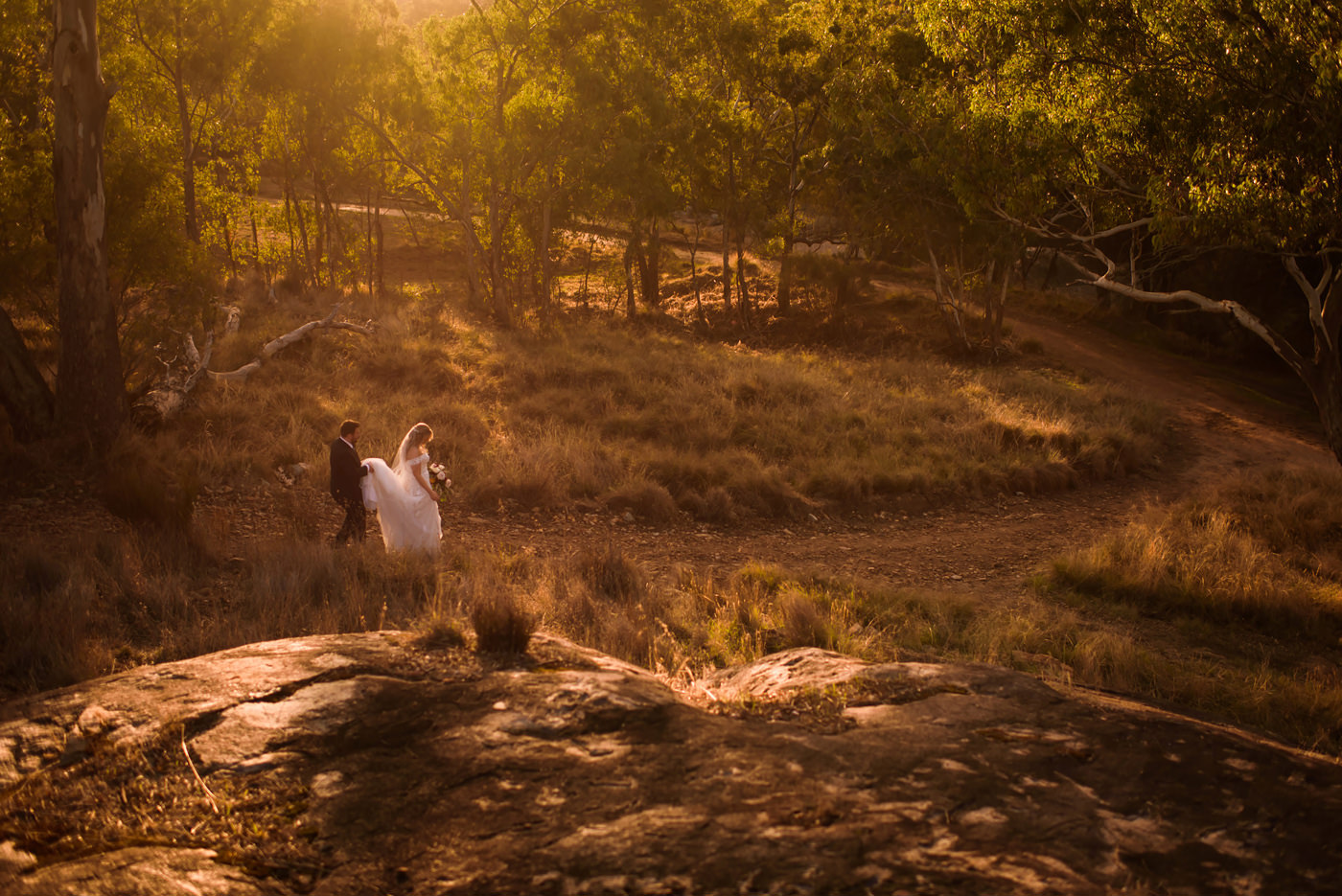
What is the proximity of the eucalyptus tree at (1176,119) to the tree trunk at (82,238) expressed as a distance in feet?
38.6

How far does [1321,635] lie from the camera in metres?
9.10

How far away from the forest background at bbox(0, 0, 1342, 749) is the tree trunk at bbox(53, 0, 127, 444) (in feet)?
0.23

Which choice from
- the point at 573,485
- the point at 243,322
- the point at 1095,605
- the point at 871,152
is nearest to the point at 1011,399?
the point at 871,152

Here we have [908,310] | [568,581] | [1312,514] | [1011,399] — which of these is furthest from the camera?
[908,310]

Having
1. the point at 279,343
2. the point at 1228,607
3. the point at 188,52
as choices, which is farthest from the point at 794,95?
the point at 1228,607

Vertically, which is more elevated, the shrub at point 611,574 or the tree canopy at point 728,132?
the tree canopy at point 728,132

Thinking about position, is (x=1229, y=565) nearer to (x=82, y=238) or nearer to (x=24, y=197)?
(x=82, y=238)

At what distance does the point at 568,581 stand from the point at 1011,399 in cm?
1437

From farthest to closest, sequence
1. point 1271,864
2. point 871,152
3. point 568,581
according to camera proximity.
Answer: point 871,152
point 568,581
point 1271,864

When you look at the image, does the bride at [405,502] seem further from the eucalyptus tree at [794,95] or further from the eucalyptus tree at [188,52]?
the eucalyptus tree at [794,95]

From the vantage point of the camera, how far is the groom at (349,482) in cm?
898

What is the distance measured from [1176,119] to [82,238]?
1314cm

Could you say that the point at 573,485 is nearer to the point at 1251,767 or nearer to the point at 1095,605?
the point at 1095,605

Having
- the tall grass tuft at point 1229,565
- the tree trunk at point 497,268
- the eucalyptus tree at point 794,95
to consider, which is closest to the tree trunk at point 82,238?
the tall grass tuft at point 1229,565
